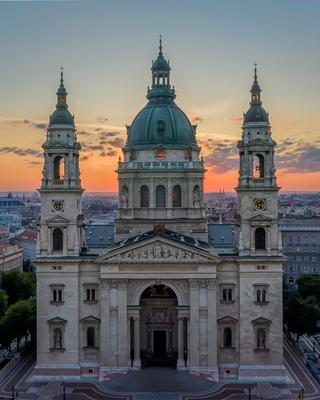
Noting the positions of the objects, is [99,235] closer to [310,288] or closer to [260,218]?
[260,218]

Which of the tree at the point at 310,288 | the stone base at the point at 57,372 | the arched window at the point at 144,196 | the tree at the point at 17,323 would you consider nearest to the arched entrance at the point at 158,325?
the stone base at the point at 57,372

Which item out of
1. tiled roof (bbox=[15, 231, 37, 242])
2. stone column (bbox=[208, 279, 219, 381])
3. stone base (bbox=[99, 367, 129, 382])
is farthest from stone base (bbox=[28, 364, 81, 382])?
tiled roof (bbox=[15, 231, 37, 242])

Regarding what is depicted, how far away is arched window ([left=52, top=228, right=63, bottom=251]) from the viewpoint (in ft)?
254

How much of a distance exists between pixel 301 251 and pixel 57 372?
76.8m

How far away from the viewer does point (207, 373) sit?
245 feet

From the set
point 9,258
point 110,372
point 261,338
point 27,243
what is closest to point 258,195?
point 261,338

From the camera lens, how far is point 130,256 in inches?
2970

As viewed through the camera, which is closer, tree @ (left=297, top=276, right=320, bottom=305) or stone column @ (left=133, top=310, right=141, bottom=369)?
stone column @ (left=133, top=310, right=141, bottom=369)

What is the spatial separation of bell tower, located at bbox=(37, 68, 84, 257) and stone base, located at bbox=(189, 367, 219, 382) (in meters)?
20.2

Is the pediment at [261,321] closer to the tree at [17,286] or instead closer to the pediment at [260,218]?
the pediment at [260,218]

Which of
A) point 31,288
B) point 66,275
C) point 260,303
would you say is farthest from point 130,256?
point 31,288

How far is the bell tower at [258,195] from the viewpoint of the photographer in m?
76.1

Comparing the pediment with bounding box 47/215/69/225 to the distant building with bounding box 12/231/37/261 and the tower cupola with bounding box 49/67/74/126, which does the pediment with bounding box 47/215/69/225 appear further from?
the distant building with bounding box 12/231/37/261

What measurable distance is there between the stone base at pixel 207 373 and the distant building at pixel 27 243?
101969 mm
